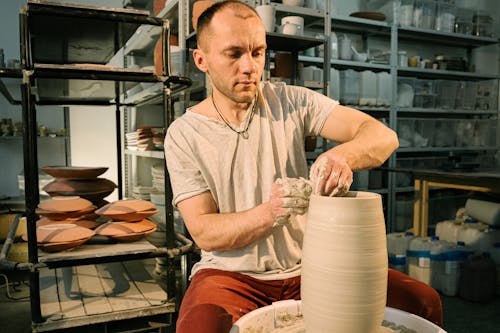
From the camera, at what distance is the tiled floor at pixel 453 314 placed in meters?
2.41

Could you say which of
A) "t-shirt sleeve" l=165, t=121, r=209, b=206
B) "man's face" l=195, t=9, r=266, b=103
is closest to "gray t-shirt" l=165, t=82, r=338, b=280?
"t-shirt sleeve" l=165, t=121, r=209, b=206

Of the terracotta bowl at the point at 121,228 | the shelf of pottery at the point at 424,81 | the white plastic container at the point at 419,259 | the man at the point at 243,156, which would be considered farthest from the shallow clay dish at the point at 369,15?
the terracotta bowl at the point at 121,228

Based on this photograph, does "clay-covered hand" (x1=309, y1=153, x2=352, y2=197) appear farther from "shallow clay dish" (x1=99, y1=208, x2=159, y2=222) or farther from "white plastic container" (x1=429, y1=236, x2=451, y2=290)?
"white plastic container" (x1=429, y1=236, x2=451, y2=290)

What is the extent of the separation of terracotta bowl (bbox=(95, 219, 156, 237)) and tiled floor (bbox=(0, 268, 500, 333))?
1003 mm

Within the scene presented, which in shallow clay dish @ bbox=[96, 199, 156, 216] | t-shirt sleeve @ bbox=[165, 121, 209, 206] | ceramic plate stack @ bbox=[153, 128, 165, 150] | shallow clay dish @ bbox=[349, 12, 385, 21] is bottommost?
shallow clay dish @ bbox=[96, 199, 156, 216]

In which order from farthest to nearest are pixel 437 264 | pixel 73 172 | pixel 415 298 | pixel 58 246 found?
pixel 437 264 < pixel 73 172 < pixel 58 246 < pixel 415 298

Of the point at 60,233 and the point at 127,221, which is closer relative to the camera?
the point at 60,233

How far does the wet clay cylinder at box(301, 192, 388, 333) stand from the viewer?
2.88 ft

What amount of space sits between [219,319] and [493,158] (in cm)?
571

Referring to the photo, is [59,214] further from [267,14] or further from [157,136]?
[267,14]

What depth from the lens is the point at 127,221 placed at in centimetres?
201

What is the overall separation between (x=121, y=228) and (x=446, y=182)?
2569mm

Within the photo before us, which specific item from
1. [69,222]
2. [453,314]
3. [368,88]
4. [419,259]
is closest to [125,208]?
[69,222]

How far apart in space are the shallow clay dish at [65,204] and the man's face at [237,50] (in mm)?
1062
